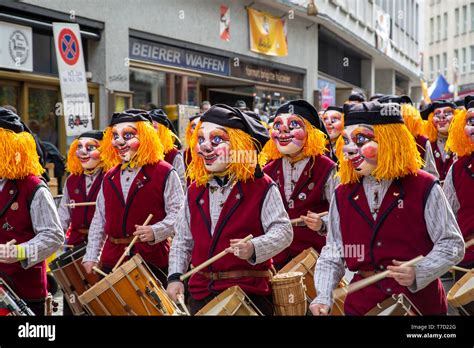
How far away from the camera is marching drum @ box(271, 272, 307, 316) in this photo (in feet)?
17.2

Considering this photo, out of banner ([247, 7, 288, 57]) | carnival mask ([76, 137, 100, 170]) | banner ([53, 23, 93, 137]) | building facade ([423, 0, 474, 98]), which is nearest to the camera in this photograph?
carnival mask ([76, 137, 100, 170])

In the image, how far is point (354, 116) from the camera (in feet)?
15.0

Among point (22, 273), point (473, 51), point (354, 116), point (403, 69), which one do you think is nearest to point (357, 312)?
point (354, 116)

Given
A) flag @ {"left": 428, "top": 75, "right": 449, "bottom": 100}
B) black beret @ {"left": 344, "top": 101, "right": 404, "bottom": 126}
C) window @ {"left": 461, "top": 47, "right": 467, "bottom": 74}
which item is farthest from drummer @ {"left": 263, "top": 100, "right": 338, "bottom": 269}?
window @ {"left": 461, "top": 47, "right": 467, "bottom": 74}

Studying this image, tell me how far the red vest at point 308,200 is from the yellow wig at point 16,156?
2.14m

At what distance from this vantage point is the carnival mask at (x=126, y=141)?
6723 mm

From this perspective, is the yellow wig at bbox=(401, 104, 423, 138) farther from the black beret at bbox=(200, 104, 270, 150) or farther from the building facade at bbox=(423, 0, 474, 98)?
the building facade at bbox=(423, 0, 474, 98)

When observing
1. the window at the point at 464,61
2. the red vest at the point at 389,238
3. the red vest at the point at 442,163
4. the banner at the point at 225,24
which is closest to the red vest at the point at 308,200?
the red vest at the point at 389,238

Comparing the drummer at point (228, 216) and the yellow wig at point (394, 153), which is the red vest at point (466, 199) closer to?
the drummer at point (228, 216)

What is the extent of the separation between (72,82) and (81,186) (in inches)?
171

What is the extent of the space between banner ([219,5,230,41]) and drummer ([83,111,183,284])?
42.4 feet

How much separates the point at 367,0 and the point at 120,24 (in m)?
18.7

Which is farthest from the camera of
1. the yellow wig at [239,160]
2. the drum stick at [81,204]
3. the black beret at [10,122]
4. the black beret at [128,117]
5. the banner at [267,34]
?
the banner at [267,34]

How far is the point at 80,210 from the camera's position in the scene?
7.84 metres
